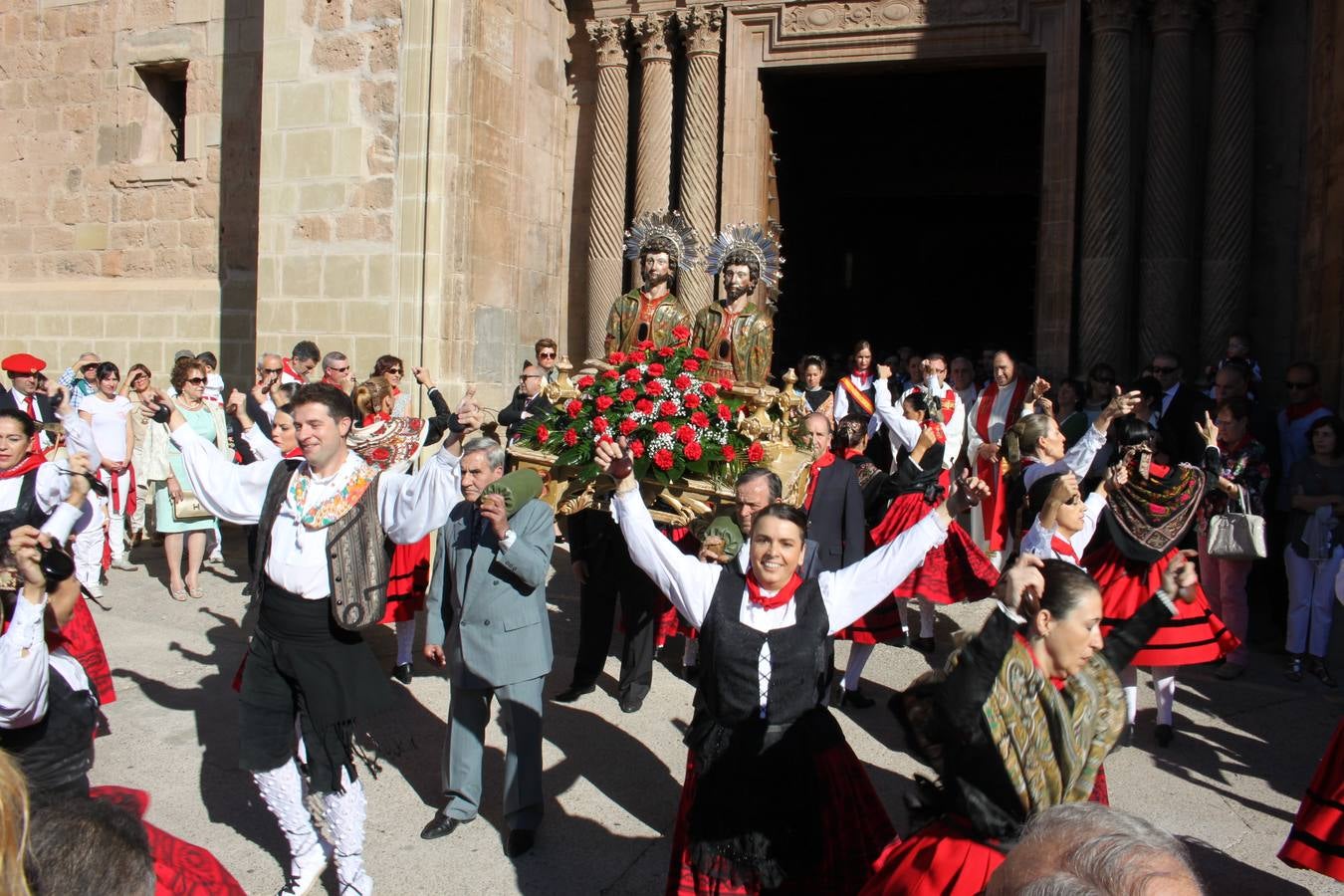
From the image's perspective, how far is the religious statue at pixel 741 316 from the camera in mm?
7293

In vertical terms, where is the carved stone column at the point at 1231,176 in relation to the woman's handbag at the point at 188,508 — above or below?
above

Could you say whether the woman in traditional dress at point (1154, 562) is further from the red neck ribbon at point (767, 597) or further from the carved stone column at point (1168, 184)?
the carved stone column at point (1168, 184)

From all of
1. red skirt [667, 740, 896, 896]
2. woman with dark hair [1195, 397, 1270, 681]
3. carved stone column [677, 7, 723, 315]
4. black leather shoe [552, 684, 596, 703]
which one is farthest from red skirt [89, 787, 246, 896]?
carved stone column [677, 7, 723, 315]

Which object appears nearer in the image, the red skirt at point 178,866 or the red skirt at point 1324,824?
the red skirt at point 178,866

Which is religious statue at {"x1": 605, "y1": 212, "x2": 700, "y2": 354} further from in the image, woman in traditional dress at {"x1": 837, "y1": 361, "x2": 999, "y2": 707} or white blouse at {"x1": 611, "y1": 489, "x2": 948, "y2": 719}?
white blouse at {"x1": 611, "y1": 489, "x2": 948, "y2": 719}

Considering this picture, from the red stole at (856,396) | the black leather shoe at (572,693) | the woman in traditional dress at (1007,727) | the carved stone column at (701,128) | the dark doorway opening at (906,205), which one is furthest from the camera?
the dark doorway opening at (906,205)

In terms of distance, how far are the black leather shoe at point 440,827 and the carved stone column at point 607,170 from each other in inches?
295

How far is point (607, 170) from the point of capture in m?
12.0

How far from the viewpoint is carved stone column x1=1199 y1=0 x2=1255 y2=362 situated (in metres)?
9.85

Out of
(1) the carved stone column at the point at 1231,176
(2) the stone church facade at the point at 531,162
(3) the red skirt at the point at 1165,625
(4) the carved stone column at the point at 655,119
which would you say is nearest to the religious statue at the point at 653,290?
(3) the red skirt at the point at 1165,625

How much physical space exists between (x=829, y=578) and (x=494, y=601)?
5.11 ft

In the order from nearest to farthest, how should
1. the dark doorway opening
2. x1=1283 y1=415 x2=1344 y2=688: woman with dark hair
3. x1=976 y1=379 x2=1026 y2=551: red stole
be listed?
x1=1283 y1=415 x2=1344 y2=688: woman with dark hair, x1=976 y1=379 x2=1026 y2=551: red stole, the dark doorway opening

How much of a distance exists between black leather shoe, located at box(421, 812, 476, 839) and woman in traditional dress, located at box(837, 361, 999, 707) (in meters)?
2.47

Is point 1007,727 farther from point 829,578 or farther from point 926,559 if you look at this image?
point 926,559
